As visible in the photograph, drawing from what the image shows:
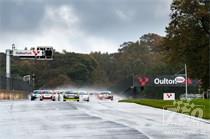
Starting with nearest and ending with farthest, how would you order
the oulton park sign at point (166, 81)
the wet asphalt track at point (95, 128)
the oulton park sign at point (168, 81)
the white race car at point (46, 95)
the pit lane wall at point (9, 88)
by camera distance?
the wet asphalt track at point (95, 128) < the white race car at point (46, 95) < the pit lane wall at point (9, 88) < the oulton park sign at point (166, 81) < the oulton park sign at point (168, 81)

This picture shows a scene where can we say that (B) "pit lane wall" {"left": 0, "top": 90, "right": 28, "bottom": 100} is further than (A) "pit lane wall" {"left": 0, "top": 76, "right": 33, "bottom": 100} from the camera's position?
No

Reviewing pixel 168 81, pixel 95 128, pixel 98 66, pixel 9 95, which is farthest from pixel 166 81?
pixel 98 66

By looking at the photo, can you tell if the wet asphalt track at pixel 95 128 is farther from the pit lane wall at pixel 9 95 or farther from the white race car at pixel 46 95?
the pit lane wall at pixel 9 95

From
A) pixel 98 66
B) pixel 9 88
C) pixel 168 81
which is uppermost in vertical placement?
pixel 98 66

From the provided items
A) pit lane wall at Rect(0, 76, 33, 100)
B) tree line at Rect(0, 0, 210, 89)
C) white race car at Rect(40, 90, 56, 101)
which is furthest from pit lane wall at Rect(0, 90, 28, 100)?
tree line at Rect(0, 0, 210, 89)

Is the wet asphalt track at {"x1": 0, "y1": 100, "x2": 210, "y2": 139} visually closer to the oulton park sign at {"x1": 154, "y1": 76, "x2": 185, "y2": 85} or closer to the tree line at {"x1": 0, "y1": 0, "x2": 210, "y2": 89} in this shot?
the tree line at {"x1": 0, "y1": 0, "x2": 210, "y2": 89}

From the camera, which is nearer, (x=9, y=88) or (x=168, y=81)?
(x=9, y=88)

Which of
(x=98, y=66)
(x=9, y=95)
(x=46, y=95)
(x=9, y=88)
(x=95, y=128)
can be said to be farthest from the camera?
(x=98, y=66)

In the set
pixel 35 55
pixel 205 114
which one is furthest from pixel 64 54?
pixel 205 114

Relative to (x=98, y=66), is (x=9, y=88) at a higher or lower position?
lower

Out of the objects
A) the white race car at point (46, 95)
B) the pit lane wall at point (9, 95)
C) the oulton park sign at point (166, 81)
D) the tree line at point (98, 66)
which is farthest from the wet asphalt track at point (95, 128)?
the oulton park sign at point (166, 81)

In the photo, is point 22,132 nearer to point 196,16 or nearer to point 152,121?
point 152,121

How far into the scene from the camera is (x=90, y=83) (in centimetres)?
15250

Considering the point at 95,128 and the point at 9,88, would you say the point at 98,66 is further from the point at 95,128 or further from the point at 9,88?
the point at 95,128
